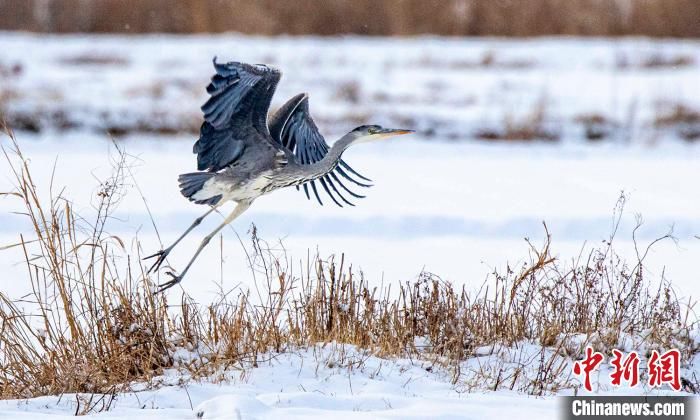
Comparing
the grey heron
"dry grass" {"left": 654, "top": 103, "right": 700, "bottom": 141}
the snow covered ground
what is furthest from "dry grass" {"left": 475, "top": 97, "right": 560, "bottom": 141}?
the grey heron

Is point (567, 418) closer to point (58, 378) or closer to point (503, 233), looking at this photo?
point (58, 378)

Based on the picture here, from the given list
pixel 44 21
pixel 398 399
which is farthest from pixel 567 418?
pixel 44 21

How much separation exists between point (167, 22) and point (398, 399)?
2101 cm

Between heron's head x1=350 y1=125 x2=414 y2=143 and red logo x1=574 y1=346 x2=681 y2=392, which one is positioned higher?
heron's head x1=350 y1=125 x2=414 y2=143

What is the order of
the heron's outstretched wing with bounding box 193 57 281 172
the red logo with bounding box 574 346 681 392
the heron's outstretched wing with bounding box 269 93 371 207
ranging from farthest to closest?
the heron's outstretched wing with bounding box 269 93 371 207 → the heron's outstretched wing with bounding box 193 57 281 172 → the red logo with bounding box 574 346 681 392

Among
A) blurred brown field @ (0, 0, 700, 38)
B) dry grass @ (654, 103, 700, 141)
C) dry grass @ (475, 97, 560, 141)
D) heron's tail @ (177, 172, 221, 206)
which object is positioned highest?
blurred brown field @ (0, 0, 700, 38)

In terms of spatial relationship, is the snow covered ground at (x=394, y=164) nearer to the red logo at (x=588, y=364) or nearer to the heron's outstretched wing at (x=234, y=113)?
the red logo at (x=588, y=364)

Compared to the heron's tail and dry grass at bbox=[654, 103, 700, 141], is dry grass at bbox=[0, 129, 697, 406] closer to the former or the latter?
the heron's tail

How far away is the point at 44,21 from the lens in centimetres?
2417

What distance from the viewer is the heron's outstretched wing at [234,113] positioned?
549 centimetres

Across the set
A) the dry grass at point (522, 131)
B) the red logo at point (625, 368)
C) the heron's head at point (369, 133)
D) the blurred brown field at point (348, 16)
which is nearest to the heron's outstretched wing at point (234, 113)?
the heron's head at point (369, 133)

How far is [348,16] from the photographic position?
80.1ft

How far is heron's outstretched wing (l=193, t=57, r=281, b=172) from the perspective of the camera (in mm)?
5492

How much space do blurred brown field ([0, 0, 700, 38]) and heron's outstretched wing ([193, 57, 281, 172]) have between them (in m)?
18.3
